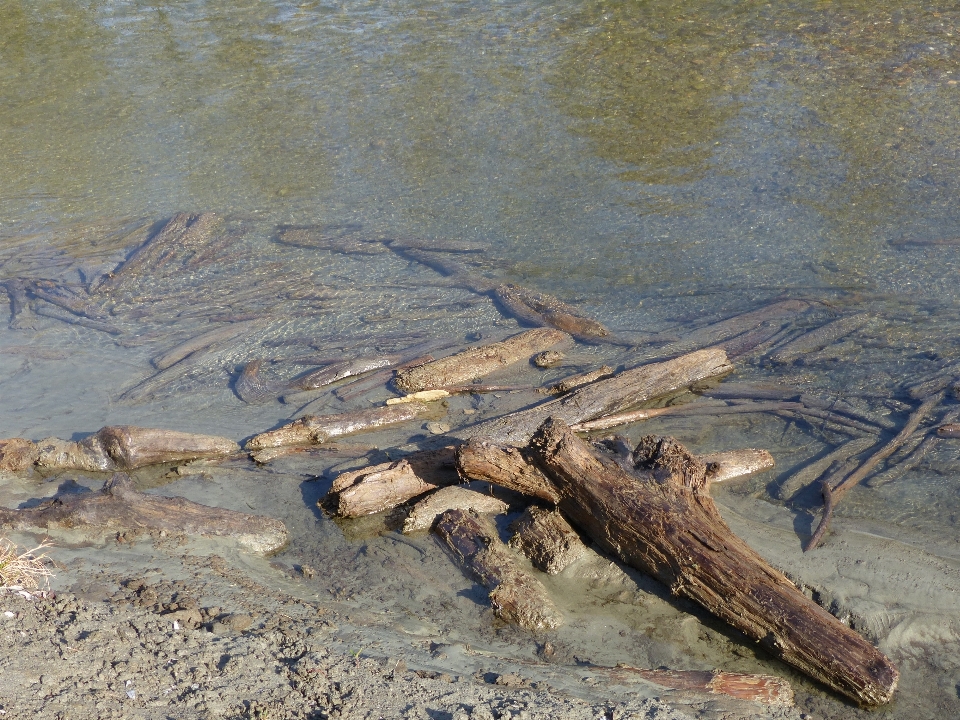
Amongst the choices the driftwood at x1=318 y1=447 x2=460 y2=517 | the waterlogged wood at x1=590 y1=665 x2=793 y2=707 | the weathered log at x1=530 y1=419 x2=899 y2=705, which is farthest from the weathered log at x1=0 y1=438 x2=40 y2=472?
the waterlogged wood at x1=590 y1=665 x2=793 y2=707

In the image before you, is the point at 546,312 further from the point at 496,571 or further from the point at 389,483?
the point at 496,571

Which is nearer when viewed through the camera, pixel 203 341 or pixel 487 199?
pixel 203 341

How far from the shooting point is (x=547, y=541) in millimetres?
4676

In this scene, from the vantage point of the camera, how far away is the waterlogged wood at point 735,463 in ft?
17.4

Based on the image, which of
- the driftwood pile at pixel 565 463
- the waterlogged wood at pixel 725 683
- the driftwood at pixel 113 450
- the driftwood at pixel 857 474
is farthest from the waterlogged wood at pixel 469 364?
the waterlogged wood at pixel 725 683

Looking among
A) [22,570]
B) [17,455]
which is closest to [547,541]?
[22,570]

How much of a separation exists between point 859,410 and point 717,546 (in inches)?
96.3

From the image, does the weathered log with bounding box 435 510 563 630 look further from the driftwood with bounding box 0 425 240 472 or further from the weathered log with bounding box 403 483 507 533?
the driftwood with bounding box 0 425 240 472

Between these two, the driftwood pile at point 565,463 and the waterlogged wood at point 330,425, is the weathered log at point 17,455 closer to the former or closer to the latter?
the driftwood pile at point 565,463

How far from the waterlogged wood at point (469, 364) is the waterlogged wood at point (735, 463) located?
75.9 inches

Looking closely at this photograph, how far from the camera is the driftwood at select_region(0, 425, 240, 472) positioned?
18.8 ft

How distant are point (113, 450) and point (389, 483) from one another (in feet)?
6.76

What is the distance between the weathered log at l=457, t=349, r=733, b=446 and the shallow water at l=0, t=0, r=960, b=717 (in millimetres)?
409

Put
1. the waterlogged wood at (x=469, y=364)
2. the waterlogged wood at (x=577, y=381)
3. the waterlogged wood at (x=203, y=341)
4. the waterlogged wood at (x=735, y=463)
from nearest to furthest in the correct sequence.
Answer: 1. the waterlogged wood at (x=735, y=463)
2. the waterlogged wood at (x=577, y=381)
3. the waterlogged wood at (x=469, y=364)
4. the waterlogged wood at (x=203, y=341)
